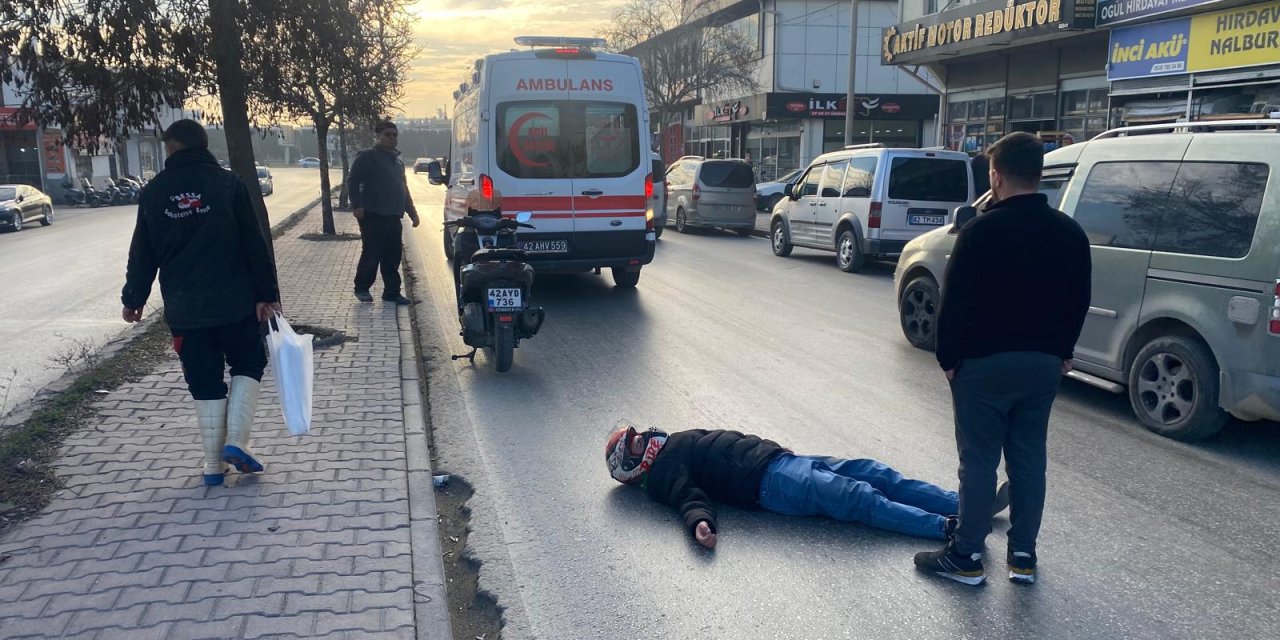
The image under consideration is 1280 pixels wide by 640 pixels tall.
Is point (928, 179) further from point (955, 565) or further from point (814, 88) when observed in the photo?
point (814, 88)

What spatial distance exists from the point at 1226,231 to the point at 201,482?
606 cm

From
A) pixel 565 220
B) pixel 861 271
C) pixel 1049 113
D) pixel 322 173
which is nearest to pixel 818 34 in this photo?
pixel 1049 113

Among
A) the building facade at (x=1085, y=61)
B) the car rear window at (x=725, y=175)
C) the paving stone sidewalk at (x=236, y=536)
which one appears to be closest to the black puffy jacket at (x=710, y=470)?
the paving stone sidewalk at (x=236, y=536)

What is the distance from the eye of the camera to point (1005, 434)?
3879 millimetres

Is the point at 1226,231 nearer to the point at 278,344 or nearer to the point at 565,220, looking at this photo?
the point at 278,344

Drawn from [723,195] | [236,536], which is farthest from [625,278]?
[723,195]

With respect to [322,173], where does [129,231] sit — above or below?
below

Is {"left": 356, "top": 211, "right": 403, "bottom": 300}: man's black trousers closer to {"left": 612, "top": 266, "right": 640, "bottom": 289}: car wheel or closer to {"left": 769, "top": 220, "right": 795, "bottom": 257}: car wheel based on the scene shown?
{"left": 612, "top": 266, "right": 640, "bottom": 289}: car wheel

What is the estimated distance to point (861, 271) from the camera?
14.9 meters

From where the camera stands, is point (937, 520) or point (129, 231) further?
point (129, 231)

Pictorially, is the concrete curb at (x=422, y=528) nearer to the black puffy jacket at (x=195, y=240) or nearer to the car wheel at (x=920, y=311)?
the black puffy jacket at (x=195, y=240)

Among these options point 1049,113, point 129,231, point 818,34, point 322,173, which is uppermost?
point 818,34

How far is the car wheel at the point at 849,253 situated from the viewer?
1445cm

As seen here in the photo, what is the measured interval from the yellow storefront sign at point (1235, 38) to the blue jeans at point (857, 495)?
1339 cm
